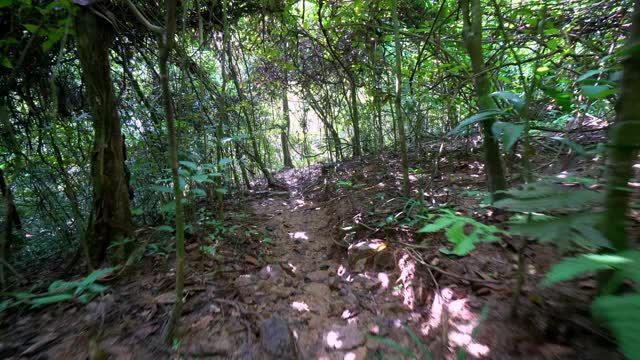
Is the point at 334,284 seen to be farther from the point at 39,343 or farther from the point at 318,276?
the point at 39,343

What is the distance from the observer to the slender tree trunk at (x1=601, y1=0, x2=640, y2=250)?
0.84 m

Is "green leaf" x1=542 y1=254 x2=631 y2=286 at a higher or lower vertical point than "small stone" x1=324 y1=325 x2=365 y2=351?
higher

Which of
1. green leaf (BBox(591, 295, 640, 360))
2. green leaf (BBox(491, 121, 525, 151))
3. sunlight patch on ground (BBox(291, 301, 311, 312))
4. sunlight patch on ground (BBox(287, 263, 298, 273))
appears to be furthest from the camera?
sunlight patch on ground (BBox(287, 263, 298, 273))

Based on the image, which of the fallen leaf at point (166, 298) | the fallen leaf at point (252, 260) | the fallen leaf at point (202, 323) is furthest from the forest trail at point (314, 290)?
the fallen leaf at point (166, 298)

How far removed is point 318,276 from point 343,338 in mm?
774

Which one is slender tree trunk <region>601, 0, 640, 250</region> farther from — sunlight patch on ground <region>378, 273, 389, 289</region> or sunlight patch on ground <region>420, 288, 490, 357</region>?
sunlight patch on ground <region>378, 273, 389, 289</region>

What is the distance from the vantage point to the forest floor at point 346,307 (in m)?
1.29

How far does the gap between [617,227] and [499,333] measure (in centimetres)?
70

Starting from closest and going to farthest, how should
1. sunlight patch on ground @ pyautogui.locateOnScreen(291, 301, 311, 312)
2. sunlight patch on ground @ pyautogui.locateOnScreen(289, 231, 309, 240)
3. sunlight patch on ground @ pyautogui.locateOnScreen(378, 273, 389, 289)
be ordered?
sunlight patch on ground @ pyautogui.locateOnScreen(291, 301, 311, 312)
sunlight patch on ground @ pyautogui.locateOnScreen(378, 273, 389, 289)
sunlight patch on ground @ pyautogui.locateOnScreen(289, 231, 309, 240)

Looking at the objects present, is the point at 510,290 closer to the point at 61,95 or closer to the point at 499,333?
the point at 499,333

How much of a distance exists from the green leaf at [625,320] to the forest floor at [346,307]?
488 mm

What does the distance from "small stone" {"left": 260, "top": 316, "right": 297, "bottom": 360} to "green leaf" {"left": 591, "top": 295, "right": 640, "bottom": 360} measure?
131cm

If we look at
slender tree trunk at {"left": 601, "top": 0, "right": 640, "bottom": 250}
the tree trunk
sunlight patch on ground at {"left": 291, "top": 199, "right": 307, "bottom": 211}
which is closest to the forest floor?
the tree trunk

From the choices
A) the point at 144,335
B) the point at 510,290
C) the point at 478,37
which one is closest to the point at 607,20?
the point at 478,37
